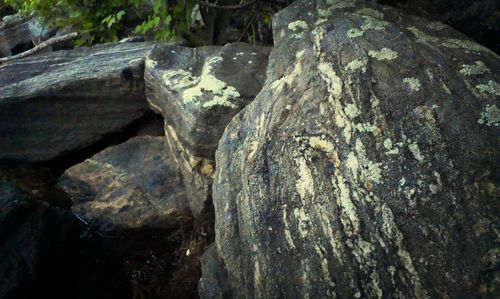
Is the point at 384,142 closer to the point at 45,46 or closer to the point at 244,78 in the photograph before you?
Result: the point at 244,78

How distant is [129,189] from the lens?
507 cm

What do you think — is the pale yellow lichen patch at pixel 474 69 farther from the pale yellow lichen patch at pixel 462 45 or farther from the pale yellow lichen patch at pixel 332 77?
the pale yellow lichen patch at pixel 332 77

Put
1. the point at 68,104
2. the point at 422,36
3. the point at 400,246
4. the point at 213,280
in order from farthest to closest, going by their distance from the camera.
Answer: the point at 68,104, the point at 213,280, the point at 422,36, the point at 400,246

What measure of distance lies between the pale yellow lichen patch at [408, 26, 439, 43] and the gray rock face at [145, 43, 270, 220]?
1.46m

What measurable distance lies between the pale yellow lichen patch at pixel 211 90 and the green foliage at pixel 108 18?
1.49 m

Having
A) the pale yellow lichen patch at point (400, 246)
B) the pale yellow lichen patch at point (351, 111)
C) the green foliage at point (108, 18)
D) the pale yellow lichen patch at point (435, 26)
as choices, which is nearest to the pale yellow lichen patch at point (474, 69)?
the pale yellow lichen patch at point (435, 26)

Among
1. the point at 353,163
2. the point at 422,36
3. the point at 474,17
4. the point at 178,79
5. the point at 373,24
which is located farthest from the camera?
the point at 178,79

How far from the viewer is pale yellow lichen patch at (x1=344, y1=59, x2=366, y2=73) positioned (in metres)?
3.26

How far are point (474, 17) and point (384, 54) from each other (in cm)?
150

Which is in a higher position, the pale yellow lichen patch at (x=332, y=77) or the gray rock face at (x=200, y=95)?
the pale yellow lichen patch at (x=332, y=77)

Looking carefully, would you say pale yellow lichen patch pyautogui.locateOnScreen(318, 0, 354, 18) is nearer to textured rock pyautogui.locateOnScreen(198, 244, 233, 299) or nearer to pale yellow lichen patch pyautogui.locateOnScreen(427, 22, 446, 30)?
pale yellow lichen patch pyautogui.locateOnScreen(427, 22, 446, 30)

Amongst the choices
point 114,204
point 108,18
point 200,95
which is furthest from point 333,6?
point 108,18

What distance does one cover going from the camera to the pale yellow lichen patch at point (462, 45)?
131 inches

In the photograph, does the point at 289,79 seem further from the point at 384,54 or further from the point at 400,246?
the point at 400,246
